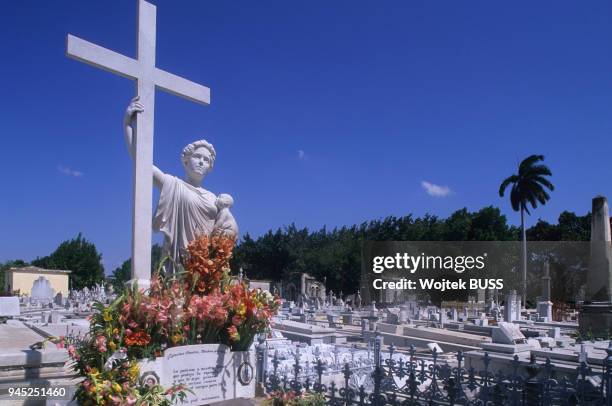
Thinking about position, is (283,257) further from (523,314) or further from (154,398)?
(154,398)

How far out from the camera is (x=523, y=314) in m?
27.8

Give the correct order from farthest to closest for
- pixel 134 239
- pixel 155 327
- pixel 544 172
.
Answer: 1. pixel 544 172
2. pixel 134 239
3. pixel 155 327

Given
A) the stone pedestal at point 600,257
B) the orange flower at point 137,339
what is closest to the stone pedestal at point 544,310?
the stone pedestal at point 600,257

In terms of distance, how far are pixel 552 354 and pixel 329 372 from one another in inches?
168

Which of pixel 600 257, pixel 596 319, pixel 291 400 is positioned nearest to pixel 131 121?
pixel 291 400

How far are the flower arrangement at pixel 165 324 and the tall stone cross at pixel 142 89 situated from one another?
0.98 metres

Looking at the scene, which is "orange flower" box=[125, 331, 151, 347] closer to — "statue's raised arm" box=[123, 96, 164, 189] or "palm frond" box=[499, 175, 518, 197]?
"statue's raised arm" box=[123, 96, 164, 189]

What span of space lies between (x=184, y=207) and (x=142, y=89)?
5.18 ft

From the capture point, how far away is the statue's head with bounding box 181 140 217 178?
689 cm

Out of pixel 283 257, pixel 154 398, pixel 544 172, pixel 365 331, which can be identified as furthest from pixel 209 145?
pixel 283 257

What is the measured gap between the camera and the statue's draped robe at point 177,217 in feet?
21.6

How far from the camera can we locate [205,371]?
4.78 m

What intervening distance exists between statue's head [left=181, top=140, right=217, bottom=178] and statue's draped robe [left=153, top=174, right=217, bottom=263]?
0.95ft

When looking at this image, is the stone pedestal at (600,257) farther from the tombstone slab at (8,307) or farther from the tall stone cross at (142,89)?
the tombstone slab at (8,307)
